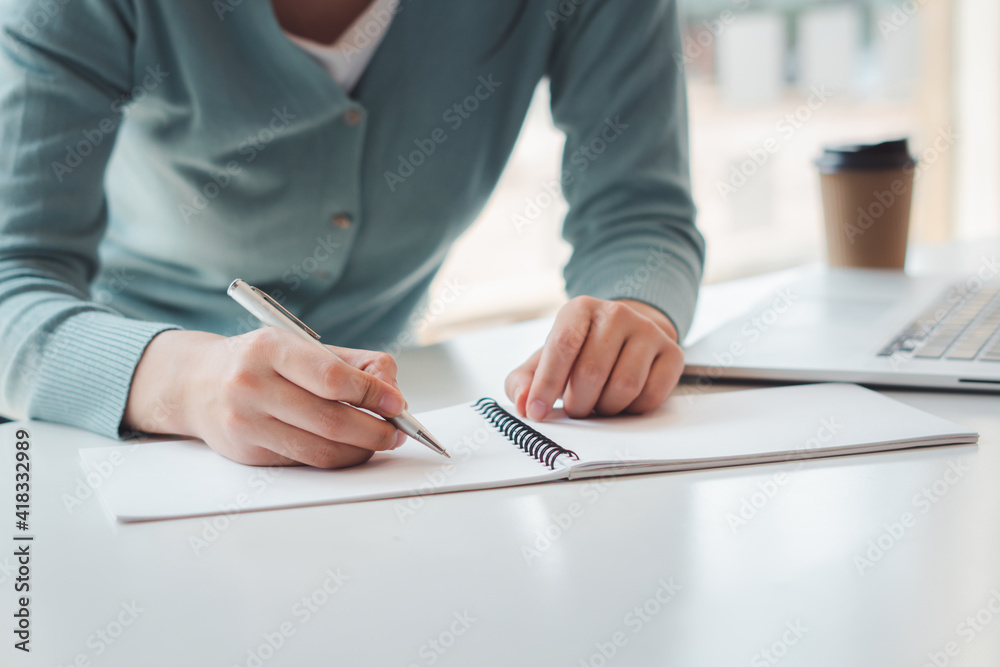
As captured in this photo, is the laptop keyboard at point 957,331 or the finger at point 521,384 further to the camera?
the laptop keyboard at point 957,331

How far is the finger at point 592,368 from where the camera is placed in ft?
2.19

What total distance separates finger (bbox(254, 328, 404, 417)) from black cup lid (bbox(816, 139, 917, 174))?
2.75 feet

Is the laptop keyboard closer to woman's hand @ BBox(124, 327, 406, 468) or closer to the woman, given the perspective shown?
the woman

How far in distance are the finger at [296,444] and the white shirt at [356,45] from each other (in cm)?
47

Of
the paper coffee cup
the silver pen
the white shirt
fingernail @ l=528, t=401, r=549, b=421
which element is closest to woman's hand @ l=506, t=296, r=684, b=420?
fingernail @ l=528, t=401, r=549, b=421

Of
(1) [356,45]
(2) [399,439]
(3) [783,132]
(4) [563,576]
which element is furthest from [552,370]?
(3) [783,132]

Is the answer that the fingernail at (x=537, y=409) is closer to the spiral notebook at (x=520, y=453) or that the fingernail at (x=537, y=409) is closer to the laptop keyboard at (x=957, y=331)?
the spiral notebook at (x=520, y=453)

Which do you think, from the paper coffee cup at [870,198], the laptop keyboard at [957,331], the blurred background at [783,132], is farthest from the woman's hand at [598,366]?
the blurred background at [783,132]

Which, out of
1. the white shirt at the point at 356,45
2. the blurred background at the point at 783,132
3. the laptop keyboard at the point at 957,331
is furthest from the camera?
the blurred background at the point at 783,132

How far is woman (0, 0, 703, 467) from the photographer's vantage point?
655 millimetres

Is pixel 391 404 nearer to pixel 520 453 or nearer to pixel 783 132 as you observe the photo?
pixel 520 453

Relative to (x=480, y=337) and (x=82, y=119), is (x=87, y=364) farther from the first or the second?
(x=480, y=337)

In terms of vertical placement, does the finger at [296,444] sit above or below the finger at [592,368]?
below

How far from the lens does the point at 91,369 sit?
2.23 feet
